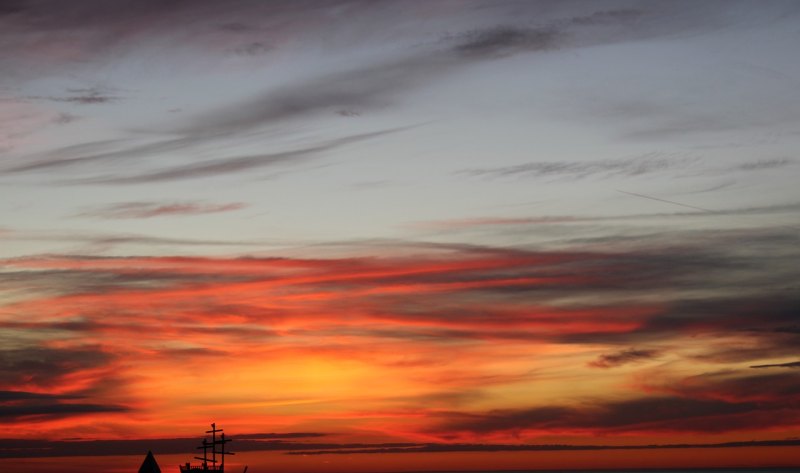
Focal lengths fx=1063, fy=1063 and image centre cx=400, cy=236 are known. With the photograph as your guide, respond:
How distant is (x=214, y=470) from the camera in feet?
327

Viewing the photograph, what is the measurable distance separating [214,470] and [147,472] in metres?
12.1

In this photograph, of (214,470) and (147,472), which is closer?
(147,472)

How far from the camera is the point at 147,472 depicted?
8831 centimetres
